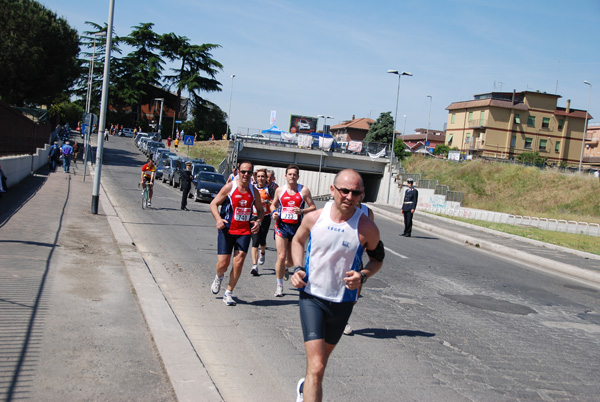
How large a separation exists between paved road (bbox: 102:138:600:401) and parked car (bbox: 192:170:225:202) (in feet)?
45.0

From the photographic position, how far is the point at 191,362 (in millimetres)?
4883

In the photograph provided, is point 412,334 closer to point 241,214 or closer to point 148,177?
point 241,214

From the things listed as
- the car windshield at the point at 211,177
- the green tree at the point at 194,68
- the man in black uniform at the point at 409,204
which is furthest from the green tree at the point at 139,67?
the man in black uniform at the point at 409,204

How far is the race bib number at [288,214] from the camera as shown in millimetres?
8266

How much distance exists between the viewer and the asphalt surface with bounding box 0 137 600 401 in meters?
4.27

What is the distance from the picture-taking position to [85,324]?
5.70 metres

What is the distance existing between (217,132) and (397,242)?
2609 inches

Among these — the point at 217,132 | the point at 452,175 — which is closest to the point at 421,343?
the point at 452,175

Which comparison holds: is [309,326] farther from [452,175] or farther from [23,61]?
[23,61]

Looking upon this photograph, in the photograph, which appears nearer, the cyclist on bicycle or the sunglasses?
the sunglasses

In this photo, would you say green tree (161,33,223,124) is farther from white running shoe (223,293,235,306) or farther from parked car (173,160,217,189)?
white running shoe (223,293,235,306)

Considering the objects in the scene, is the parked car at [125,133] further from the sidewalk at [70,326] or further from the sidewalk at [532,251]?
the sidewalk at [70,326]

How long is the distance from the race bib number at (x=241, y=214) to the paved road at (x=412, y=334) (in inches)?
44.3

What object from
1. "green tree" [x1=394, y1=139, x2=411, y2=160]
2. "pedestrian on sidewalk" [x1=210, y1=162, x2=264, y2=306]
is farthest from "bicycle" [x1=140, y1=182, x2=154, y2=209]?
"green tree" [x1=394, y1=139, x2=411, y2=160]
